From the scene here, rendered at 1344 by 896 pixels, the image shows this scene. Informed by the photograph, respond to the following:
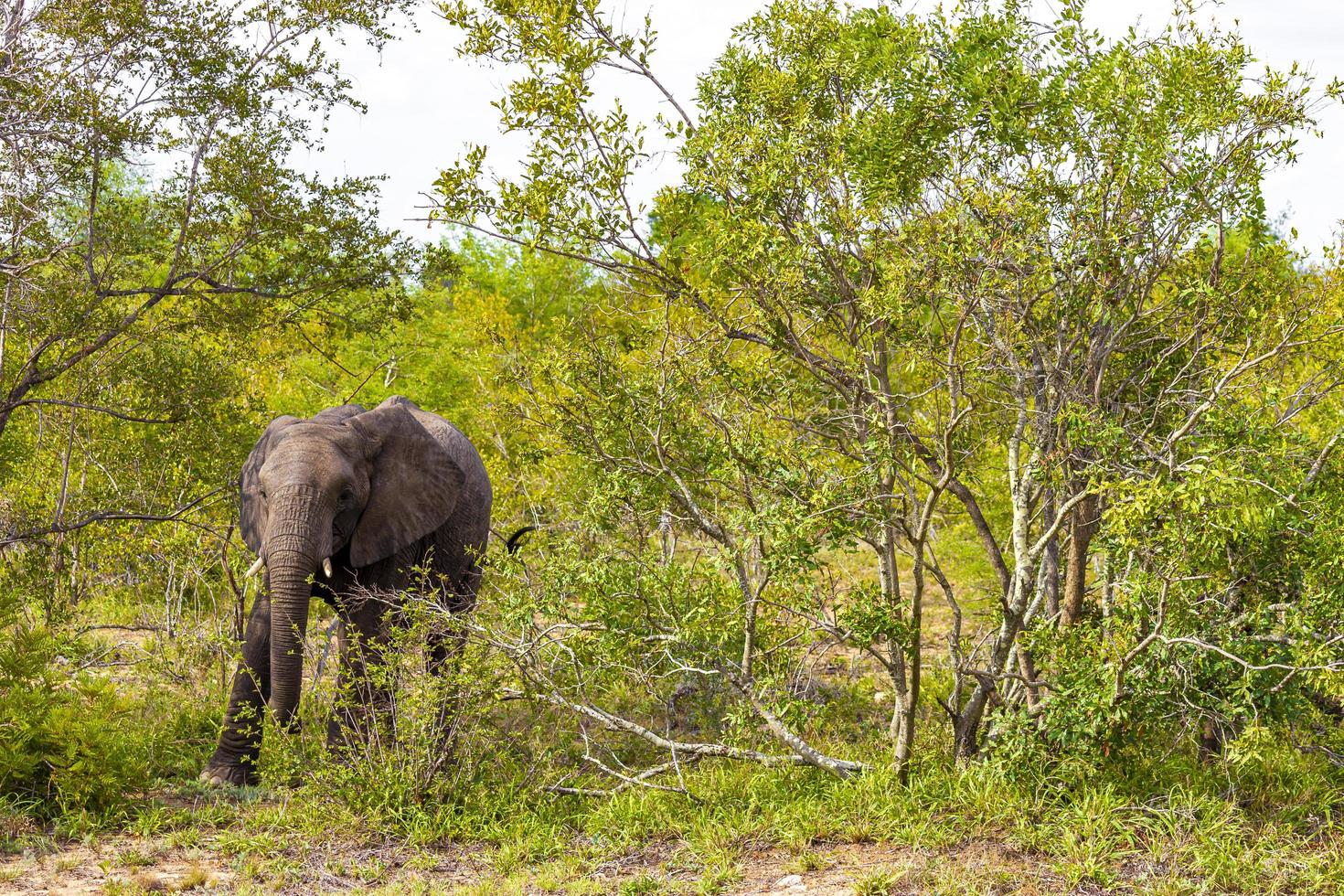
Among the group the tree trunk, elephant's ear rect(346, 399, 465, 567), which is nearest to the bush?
elephant's ear rect(346, 399, 465, 567)

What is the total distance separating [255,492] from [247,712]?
1.60 meters

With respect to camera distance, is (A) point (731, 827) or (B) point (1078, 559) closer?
(A) point (731, 827)

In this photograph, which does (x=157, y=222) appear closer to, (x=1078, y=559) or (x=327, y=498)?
(x=327, y=498)

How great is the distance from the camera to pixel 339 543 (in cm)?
920

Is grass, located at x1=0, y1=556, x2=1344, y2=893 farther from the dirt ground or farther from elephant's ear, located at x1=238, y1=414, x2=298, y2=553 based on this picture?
elephant's ear, located at x1=238, y1=414, x2=298, y2=553

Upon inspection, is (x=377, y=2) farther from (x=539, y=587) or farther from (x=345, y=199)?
(x=539, y=587)

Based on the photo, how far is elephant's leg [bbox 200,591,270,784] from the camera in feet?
28.5

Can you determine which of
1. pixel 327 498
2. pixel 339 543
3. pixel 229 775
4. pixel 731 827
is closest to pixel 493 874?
pixel 731 827

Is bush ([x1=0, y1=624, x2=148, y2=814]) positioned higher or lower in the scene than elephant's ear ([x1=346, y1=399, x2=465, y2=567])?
lower

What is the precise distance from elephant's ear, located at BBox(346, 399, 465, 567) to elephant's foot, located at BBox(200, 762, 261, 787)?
62.9 inches

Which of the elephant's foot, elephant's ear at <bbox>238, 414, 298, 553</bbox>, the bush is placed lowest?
the elephant's foot

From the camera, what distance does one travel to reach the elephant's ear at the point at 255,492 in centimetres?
910

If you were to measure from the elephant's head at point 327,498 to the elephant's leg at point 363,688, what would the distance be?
1.16ft

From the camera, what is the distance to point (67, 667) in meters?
11.2
